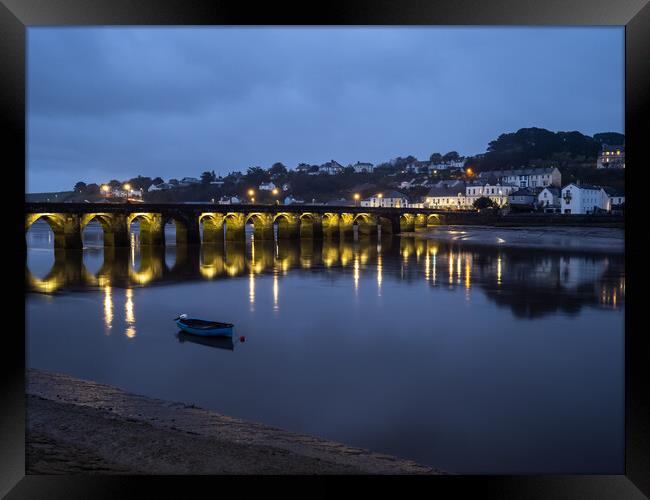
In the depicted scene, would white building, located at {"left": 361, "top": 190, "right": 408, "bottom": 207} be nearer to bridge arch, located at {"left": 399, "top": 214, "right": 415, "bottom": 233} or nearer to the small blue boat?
bridge arch, located at {"left": 399, "top": 214, "right": 415, "bottom": 233}

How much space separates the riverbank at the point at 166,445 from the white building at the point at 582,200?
→ 242 ft

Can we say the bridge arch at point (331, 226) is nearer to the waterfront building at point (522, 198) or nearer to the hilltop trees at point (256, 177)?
the waterfront building at point (522, 198)

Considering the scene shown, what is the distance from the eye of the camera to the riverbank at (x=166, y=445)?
6.00 metres

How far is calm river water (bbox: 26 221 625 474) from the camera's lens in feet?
27.0

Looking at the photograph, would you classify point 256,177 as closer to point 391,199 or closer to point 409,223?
point 391,199

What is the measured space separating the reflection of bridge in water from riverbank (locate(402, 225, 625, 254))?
541 cm

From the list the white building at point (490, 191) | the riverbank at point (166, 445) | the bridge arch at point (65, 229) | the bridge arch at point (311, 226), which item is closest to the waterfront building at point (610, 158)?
the white building at point (490, 191)

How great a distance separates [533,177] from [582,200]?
83.6 feet

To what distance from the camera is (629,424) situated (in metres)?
4.40

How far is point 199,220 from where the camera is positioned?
165 feet

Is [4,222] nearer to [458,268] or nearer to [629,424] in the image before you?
[629,424]

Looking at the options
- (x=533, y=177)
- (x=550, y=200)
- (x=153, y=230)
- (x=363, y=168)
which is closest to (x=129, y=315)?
(x=153, y=230)

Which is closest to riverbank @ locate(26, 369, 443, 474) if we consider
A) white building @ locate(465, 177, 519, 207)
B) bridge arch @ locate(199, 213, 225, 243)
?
bridge arch @ locate(199, 213, 225, 243)

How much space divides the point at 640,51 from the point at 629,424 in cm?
317
